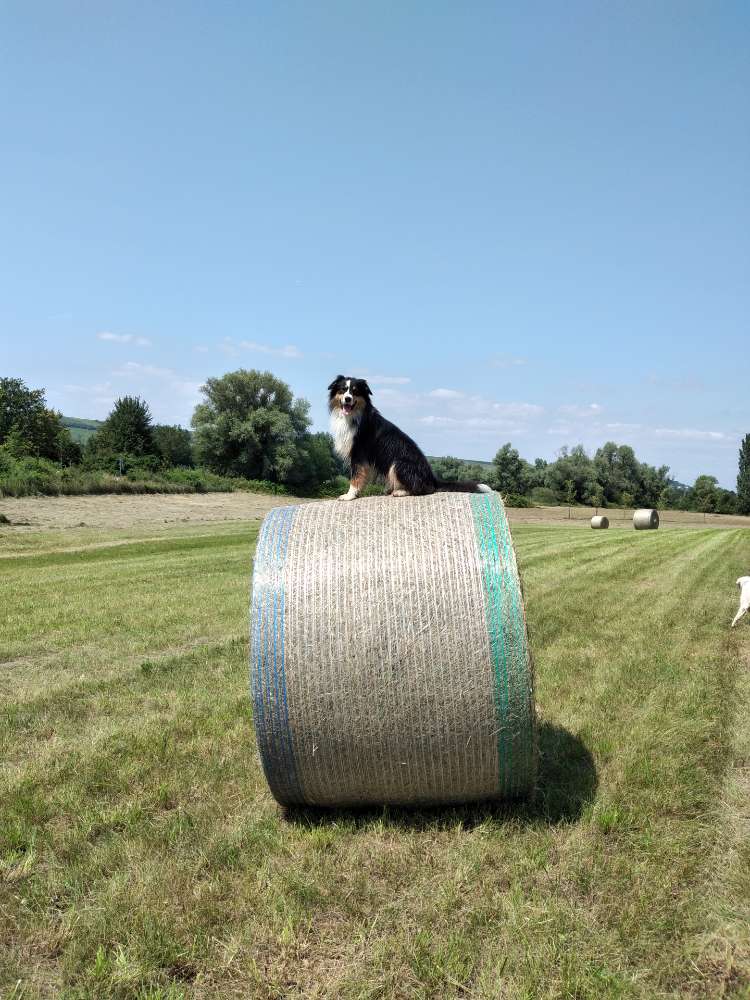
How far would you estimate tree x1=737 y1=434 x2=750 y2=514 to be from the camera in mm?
85625

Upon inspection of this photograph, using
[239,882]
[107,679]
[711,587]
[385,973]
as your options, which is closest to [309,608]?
[239,882]

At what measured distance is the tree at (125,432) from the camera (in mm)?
58062

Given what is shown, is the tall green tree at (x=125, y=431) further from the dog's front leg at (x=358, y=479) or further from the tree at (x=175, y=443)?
the dog's front leg at (x=358, y=479)

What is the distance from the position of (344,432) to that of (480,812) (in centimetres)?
327

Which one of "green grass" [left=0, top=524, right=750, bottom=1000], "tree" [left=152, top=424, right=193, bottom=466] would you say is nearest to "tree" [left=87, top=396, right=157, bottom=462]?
"tree" [left=152, top=424, right=193, bottom=466]

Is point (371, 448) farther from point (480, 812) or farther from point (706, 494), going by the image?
point (706, 494)

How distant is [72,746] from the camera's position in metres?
4.88

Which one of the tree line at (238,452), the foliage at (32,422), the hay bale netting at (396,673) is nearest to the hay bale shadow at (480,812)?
the hay bale netting at (396,673)

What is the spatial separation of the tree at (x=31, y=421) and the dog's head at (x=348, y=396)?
51853 millimetres

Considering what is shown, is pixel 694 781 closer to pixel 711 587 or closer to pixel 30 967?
pixel 30 967

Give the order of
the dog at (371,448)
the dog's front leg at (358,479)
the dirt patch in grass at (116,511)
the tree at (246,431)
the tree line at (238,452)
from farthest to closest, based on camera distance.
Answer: the tree at (246,431), the tree line at (238,452), the dirt patch in grass at (116,511), the dog's front leg at (358,479), the dog at (371,448)

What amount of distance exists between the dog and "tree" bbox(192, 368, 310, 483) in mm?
55890

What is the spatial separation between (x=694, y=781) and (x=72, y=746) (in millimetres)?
4265

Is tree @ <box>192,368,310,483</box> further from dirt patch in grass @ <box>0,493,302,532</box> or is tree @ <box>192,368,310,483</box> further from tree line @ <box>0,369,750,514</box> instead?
dirt patch in grass @ <box>0,493,302,532</box>
